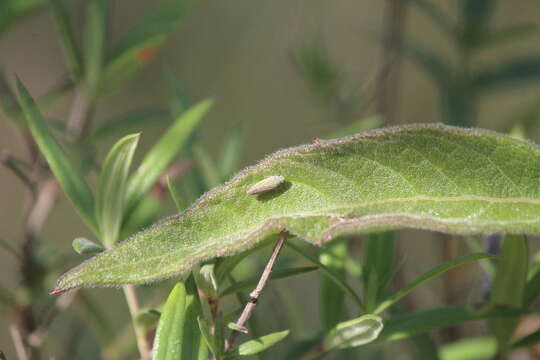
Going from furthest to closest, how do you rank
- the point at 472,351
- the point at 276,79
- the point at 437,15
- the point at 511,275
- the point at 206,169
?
the point at 276,79 < the point at 437,15 < the point at 206,169 < the point at 472,351 < the point at 511,275

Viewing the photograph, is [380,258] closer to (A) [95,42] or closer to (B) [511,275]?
(B) [511,275]

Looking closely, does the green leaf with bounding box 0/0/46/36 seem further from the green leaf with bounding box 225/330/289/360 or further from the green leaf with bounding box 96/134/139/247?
the green leaf with bounding box 225/330/289/360

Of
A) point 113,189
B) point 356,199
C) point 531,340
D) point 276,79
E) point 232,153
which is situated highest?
point 276,79

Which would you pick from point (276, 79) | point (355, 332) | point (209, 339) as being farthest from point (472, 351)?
point (276, 79)

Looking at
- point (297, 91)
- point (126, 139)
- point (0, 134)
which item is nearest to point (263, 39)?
point (297, 91)

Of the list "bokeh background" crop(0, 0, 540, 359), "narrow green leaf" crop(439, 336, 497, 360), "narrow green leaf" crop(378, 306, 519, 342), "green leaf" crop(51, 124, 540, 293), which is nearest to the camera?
"green leaf" crop(51, 124, 540, 293)

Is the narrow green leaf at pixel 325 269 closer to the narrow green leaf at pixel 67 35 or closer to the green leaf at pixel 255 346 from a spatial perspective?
the green leaf at pixel 255 346

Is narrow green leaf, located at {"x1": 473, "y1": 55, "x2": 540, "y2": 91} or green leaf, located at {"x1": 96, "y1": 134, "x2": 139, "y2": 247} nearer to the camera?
green leaf, located at {"x1": 96, "y1": 134, "x2": 139, "y2": 247}

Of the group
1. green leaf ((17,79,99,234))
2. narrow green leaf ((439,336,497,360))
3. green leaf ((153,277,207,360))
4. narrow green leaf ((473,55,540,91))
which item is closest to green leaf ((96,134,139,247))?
green leaf ((17,79,99,234))
